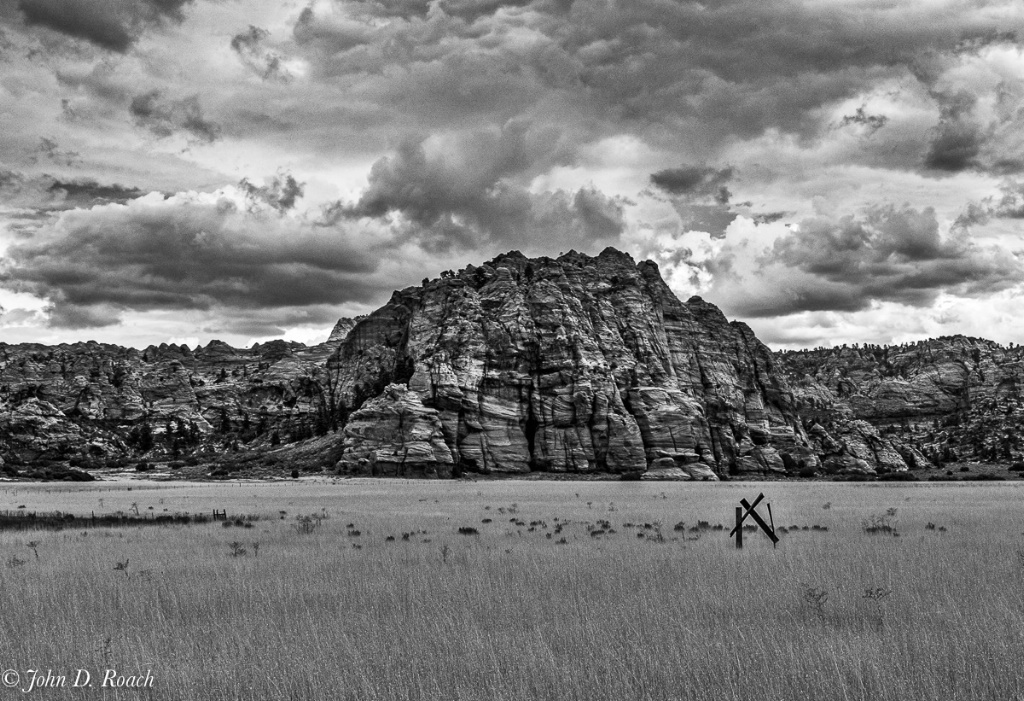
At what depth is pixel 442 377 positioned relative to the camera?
15750cm

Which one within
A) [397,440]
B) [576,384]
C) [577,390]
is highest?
[576,384]

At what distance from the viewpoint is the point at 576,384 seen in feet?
529

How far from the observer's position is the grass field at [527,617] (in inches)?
427

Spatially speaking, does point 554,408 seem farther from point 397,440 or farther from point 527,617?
point 527,617

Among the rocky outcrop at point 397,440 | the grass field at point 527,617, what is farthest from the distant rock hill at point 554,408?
the grass field at point 527,617

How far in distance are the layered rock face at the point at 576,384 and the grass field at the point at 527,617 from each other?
11620cm

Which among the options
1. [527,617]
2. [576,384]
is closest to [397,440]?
[576,384]

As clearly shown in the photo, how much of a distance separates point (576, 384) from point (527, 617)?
146650 mm

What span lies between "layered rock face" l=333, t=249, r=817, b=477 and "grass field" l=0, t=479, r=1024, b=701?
116197 mm

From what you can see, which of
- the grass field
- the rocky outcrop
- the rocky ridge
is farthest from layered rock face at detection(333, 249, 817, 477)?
the grass field

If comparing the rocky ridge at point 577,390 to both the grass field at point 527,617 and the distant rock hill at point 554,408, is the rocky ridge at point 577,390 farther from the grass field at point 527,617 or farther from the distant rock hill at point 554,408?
the grass field at point 527,617

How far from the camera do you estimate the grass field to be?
1085 cm

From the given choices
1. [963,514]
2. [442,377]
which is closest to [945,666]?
[963,514]

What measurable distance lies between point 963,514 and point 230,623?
127ft
